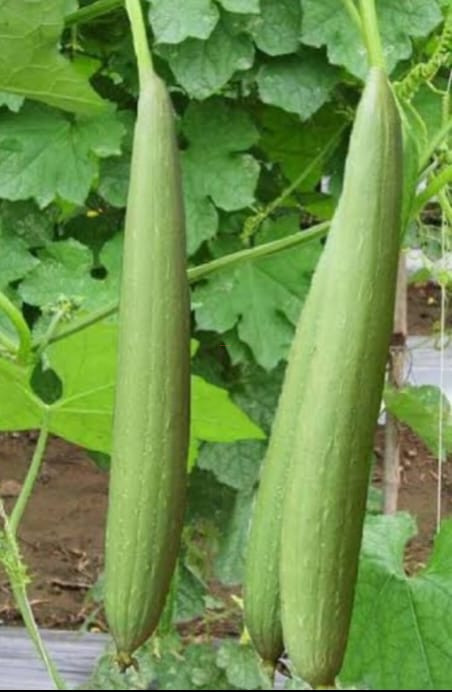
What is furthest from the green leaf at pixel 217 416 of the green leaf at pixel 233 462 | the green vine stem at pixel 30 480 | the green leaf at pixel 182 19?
the green leaf at pixel 233 462

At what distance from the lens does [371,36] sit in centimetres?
54

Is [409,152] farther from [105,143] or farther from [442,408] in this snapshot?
[442,408]

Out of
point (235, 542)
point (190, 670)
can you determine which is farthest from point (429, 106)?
point (190, 670)

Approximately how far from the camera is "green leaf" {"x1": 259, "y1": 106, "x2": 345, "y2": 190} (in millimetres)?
1466

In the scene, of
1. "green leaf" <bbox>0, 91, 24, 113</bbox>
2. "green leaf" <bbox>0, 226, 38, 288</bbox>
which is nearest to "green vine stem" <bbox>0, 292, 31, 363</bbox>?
"green leaf" <bbox>0, 91, 24, 113</bbox>

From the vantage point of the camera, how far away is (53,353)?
3.43ft

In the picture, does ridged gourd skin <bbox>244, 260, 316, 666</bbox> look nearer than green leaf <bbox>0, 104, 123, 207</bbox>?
Yes

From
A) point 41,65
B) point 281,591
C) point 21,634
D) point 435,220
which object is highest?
point 435,220

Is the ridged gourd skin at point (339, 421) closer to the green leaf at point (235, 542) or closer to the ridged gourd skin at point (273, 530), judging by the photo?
the ridged gourd skin at point (273, 530)

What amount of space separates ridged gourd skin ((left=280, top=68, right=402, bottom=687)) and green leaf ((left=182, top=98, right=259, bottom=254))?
37.1 inches

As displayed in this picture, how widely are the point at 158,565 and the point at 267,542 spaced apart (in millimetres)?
38

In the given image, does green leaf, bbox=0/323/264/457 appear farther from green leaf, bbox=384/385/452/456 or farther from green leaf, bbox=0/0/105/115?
green leaf, bbox=384/385/452/456

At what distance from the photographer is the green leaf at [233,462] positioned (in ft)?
5.42

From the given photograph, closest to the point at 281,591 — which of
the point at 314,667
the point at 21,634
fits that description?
the point at 314,667
